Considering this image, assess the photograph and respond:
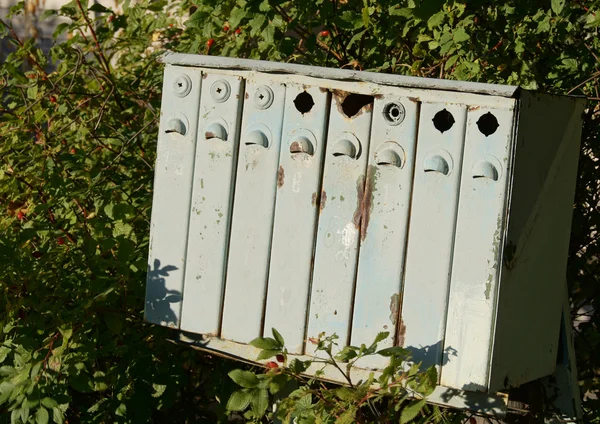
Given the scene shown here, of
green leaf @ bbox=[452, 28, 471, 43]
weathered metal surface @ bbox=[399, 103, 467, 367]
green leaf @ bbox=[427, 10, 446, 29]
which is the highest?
green leaf @ bbox=[427, 10, 446, 29]

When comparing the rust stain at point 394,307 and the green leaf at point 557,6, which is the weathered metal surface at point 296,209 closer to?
the rust stain at point 394,307

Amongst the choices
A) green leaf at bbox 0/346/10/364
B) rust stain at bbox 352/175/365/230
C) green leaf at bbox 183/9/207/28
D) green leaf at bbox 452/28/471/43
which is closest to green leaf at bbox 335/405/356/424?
rust stain at bbox 352/175/365/230

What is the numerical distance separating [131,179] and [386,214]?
4.74 feet

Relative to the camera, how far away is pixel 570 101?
2711mm

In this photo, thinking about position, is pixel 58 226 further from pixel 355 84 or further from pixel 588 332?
pixel 588 332

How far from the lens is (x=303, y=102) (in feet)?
8.34

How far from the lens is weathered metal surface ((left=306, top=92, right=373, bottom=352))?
2443 mm

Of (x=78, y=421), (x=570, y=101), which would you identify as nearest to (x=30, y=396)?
(x=78, y=421)

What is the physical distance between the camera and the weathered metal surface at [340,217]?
8.02 feet

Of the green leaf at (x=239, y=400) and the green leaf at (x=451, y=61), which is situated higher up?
the green leaf at (x=451, y=61)

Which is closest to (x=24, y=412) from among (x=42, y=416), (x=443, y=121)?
(x=42, y=416)

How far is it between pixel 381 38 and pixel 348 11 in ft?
0.57

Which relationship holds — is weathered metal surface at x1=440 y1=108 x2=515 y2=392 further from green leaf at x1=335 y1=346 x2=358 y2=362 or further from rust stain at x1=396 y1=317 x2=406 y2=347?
green leaf at x1=335 y1=346 x2=358 y2=362

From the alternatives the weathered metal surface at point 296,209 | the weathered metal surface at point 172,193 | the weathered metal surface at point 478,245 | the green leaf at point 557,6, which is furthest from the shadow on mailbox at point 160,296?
the green leaf at point 557,6
